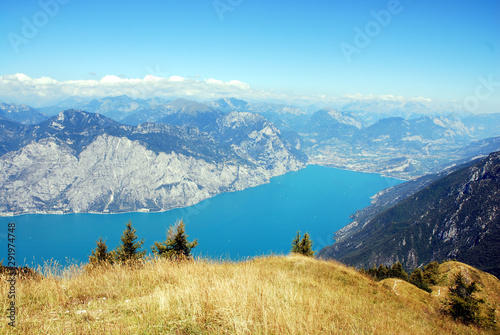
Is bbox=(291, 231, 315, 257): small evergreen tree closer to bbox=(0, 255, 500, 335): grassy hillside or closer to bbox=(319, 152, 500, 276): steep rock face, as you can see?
bbox=(0, 255, 500, 335): grassy hillside

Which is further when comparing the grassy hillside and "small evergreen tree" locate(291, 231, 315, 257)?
"small evergreen tree" locate(291, 231, 315, 257)

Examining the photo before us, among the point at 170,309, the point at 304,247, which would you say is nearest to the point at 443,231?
the point at 304,247

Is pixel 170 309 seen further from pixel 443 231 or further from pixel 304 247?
pixel 443 231

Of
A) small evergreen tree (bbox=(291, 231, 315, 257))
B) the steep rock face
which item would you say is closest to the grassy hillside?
small evergreen tree (bbox=(291, 231, 315, 257))

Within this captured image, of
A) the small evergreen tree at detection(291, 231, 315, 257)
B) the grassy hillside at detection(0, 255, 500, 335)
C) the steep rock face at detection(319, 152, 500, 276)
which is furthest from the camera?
the steep rock face at detection(319, 152, 500, 276)

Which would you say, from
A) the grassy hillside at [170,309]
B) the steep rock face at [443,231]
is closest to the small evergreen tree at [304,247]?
the grassy hillside at [170,309]

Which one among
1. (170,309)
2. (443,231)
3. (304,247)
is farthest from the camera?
(443,231)

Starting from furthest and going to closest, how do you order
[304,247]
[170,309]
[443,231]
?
[443,231], [304,247], [170,309]

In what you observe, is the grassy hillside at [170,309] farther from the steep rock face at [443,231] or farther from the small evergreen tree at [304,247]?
the steep rock face at [443,231]

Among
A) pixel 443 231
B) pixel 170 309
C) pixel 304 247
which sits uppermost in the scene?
pixel 170 309

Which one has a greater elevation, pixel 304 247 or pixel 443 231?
pixel 304 247
